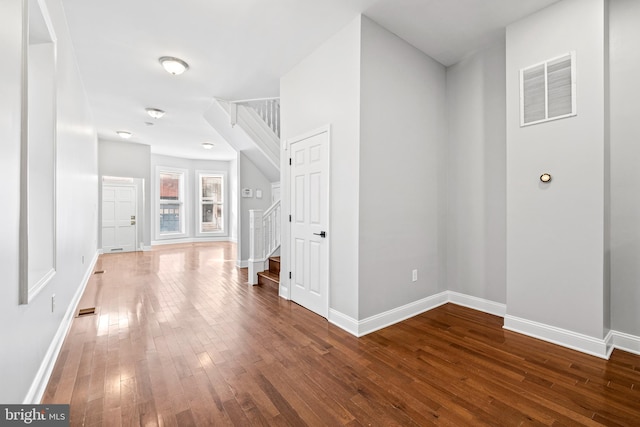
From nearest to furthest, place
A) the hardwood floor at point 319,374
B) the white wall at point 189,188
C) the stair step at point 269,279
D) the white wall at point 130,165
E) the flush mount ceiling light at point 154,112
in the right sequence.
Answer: the hardwood floor at point 319,374 < the stair step at point 269,279 < the flush mount ceiling light at point 154,112 < the white wall at point 130,165 < the white wall at point 189,188

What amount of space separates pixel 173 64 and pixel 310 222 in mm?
2729

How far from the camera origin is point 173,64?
368 centimetres

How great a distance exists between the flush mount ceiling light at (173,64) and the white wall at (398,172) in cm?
244

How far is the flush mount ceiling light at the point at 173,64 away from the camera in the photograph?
144 inches

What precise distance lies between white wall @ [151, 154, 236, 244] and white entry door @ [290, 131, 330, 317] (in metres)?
7.40

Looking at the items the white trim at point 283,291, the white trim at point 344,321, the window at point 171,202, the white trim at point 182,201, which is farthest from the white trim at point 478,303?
the window at point 171,202

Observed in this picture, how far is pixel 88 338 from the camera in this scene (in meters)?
2.75

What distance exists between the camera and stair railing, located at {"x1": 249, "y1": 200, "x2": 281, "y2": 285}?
496 centimetres

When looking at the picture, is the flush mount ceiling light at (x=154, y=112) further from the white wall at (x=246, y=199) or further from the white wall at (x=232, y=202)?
the white wall at (x=232, y=202)

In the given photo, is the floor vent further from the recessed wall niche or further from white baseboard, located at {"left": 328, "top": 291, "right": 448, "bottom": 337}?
white baseboard, located at {"left": 328, "top": 291, "right": 448, "bottom": 337}

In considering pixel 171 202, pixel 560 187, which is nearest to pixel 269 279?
pixel 560 187

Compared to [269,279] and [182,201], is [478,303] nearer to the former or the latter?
[269,279]

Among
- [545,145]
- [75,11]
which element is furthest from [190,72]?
[545,145]

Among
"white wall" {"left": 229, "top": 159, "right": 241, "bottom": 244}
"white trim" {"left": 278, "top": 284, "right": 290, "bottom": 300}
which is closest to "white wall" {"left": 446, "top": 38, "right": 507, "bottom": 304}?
"white trim" {"left": 278, "top": 284, "right": 290, "bottom": 300}
